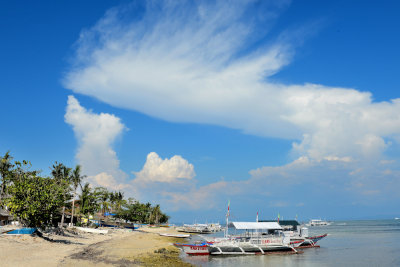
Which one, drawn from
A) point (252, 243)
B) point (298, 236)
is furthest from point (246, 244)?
point (298, 236)

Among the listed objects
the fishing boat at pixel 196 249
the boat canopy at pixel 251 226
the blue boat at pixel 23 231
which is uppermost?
the boat canopy at pixel 251 226

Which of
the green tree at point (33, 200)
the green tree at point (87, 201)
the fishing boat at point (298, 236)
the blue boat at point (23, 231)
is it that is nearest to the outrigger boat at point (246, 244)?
the fishing boat at point (298, 236)

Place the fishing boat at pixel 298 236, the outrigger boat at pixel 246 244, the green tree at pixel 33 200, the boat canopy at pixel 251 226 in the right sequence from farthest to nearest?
the fishing boat at pixel 298 236 < the boat canopy at pixel 251 226 < the outrigger boat at pixel 246 244 < the green tree at pixel 33 200

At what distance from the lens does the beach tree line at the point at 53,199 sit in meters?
36.2

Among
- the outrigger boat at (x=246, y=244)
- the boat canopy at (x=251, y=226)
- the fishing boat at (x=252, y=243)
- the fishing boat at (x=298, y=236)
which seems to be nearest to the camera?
the outrigger boat at (x=246, y=244)

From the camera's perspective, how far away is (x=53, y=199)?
3722 centimetres

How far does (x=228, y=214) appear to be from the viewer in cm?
5266

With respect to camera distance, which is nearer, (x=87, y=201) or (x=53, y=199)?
(x=53, y=199)

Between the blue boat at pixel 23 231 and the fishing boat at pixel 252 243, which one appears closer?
the blue boat at pixel 23 231

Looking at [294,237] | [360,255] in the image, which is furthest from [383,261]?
[294,237]

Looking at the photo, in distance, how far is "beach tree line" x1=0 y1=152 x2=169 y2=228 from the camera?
3616 centimetres

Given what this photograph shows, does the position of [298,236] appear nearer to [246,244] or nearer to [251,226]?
[251,226]

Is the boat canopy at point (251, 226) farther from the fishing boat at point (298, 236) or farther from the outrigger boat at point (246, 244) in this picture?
the fishing boat at point (298, 236)

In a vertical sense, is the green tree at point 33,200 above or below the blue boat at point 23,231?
above
